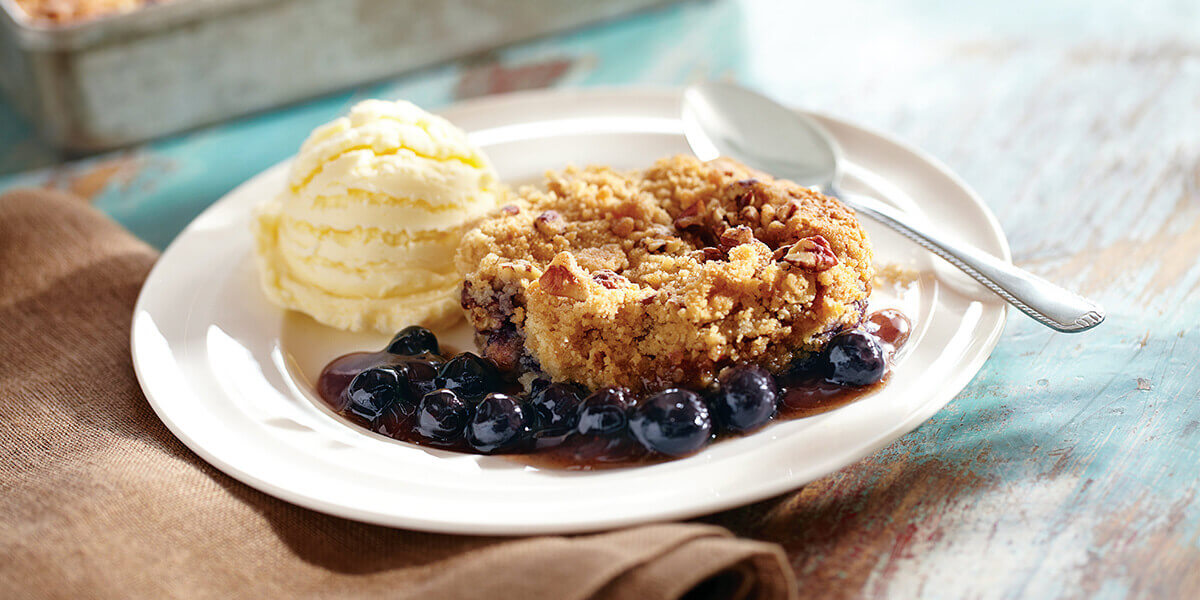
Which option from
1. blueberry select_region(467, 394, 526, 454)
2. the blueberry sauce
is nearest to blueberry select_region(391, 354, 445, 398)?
the blueberry sauce

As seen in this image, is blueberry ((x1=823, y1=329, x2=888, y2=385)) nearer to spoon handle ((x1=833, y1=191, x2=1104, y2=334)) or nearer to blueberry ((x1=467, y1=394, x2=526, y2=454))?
spoon handle ((x1=833, y1=191, x2=1104, y2=334))

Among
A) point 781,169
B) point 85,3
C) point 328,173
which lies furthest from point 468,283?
point 85,3

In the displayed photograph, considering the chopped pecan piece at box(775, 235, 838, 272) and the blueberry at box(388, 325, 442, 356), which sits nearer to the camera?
the chopped pecan piece at box(775, 235, 838, 272)

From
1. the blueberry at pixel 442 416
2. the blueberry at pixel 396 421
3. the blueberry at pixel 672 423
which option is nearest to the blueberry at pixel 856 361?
the blueberry at pixel 672 423

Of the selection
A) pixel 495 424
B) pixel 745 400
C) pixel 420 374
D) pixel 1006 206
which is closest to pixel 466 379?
pixel 420 374

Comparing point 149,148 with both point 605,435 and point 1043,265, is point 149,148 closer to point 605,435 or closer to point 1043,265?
point 605,435

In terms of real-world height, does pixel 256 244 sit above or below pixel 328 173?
below
